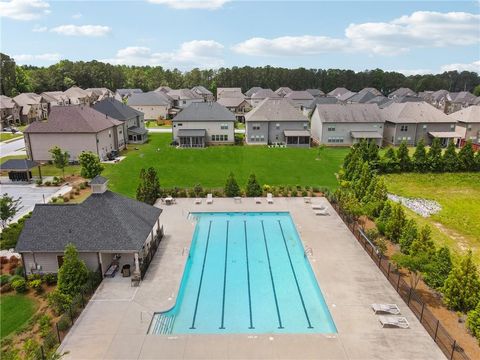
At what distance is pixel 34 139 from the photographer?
48.8 metres

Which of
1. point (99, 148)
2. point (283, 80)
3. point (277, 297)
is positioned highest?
point (283, 80)

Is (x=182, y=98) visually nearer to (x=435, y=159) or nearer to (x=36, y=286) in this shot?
(x=435, y=159)

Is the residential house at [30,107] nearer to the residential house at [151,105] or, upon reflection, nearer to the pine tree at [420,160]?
the residential house at [151,105]

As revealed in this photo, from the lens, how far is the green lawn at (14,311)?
17438 mm

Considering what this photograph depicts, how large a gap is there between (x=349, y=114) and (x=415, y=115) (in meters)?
11.3

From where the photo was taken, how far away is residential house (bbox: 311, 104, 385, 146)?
6038cm

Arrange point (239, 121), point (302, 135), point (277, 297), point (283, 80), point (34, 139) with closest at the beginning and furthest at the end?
point (277, 297) → point (34, 139) → point (302, 135) → point (239, 121) → point (283, 80)

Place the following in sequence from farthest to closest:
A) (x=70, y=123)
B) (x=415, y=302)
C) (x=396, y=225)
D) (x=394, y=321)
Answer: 1. (x=70, y=123)
2. (x=396, y=225)
3. (x=415, y=302)
4. (x=394, y=321)

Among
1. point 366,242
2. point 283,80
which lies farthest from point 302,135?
point 283,80

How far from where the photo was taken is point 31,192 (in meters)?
37.7

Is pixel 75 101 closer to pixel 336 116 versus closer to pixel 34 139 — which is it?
pixel 34 139

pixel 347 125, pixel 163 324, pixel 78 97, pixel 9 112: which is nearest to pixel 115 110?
pixel 9 112

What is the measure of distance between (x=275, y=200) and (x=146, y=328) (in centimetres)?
2074

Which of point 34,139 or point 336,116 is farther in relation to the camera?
point 336,116
